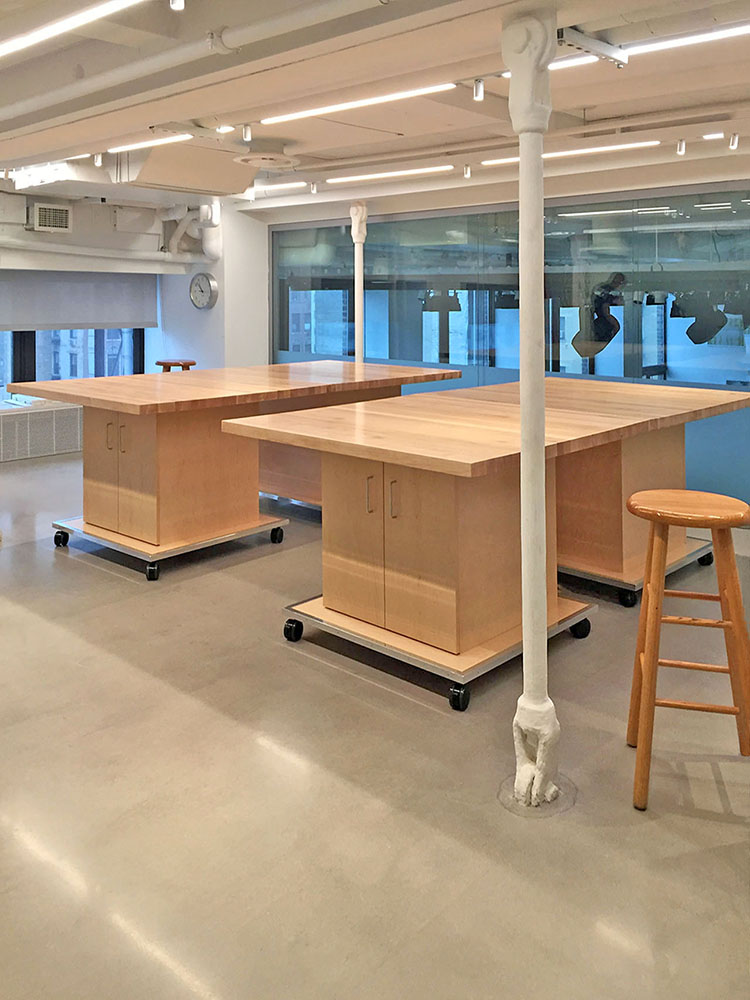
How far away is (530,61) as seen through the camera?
244cm

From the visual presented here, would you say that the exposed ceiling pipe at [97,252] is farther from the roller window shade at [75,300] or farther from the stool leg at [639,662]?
the stool leg at [639,662]

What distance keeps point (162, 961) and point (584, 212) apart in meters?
6.01

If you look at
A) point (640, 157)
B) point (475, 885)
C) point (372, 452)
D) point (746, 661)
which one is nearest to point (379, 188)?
point (640, 157)

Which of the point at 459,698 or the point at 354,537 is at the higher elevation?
the point at 354,537

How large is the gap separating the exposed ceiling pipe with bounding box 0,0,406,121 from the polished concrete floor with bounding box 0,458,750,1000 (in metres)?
2.23

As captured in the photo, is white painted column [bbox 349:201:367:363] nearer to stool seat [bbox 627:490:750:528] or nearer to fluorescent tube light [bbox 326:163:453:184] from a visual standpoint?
fluorescent tube light [bbox 326:163:453:184]

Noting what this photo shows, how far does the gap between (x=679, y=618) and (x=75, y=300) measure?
7393mm

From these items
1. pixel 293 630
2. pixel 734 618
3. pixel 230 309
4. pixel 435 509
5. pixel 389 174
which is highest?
pixel 389 174

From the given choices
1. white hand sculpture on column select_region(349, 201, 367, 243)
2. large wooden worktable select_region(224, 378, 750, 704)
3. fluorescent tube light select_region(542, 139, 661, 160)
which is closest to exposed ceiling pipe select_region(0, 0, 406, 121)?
large wooden worktable select_region(224, 378, 750, 704)

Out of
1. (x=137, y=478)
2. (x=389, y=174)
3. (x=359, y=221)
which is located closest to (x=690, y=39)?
(x=137, y=478)

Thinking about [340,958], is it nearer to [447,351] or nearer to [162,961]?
[162,961]

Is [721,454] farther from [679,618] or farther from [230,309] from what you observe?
[230,309]

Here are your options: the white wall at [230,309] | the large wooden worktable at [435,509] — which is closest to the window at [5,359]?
the white wall at [230,309]

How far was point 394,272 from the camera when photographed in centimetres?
814
